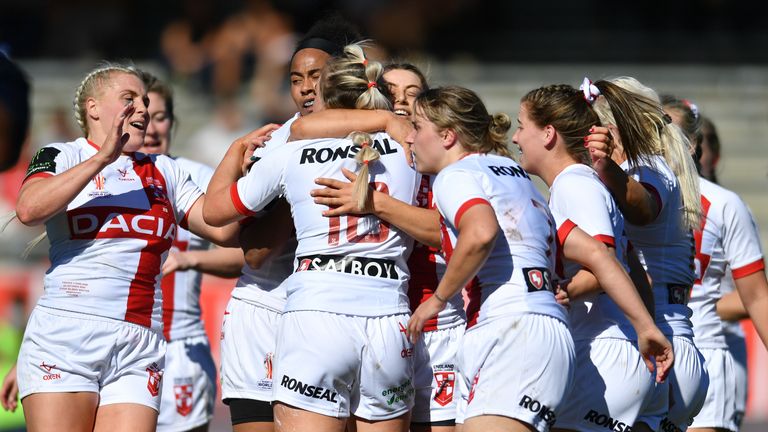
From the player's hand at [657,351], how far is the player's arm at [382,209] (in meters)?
0.93

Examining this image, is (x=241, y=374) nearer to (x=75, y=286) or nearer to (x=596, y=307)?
(x=75, y=286)

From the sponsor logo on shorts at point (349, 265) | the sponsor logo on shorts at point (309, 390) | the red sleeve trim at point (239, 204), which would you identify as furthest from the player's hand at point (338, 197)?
the sponsor logo on shorts at point (309, 390)

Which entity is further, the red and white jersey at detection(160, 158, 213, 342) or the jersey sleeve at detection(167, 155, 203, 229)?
the red and white jersey at detection(160, 158, 213, 342)

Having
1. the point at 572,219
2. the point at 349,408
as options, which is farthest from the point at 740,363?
the point at 349,408

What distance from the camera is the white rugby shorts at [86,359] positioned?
4742mm

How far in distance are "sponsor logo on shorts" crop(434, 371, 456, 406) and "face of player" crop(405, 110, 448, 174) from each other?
939 mm

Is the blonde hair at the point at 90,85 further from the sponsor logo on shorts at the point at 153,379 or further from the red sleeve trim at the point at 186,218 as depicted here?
the sponsor logo on shorts at the point at 153,379

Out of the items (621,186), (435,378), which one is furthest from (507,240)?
(435,378)

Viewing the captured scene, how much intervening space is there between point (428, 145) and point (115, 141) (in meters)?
1.30

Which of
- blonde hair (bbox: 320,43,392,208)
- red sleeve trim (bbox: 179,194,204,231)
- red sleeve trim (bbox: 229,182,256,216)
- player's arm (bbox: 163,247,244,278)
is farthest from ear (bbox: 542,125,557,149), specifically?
player's arm (bbox: 163,247,244,278)

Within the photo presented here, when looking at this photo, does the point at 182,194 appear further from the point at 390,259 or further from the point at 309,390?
the point at 309,390

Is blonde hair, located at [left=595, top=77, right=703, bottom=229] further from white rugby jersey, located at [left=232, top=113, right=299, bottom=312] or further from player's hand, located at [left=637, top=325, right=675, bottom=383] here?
white rugby jersey, located at [left=232, top=113, right=299, bottom=312]

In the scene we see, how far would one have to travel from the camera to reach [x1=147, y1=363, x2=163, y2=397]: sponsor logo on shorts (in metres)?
4.88

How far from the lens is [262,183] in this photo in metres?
4.66
